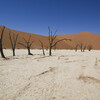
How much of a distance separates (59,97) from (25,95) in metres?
0.84

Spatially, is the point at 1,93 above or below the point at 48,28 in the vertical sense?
below

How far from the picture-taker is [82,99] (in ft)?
6.33

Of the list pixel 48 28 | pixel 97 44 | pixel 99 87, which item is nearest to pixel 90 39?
pixel 97 44

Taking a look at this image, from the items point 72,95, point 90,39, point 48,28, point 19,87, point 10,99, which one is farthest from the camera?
point 90,39

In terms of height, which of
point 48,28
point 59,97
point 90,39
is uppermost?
point 90,39

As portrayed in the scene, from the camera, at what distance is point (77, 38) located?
76.7 meters

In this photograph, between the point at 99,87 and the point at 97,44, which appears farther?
the point at 97,44

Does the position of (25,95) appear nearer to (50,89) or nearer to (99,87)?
(50,89)

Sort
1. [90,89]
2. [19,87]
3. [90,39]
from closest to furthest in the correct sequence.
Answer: [90,89]
[19,87]
[90,39]

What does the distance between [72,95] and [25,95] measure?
1.17 m

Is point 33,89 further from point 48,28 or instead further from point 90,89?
point 48,28

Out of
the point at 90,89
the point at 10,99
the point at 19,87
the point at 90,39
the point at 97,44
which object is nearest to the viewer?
the point at 10,99

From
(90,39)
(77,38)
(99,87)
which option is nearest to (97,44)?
(90,39)

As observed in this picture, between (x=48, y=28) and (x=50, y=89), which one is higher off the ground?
(x=48, y=28)
